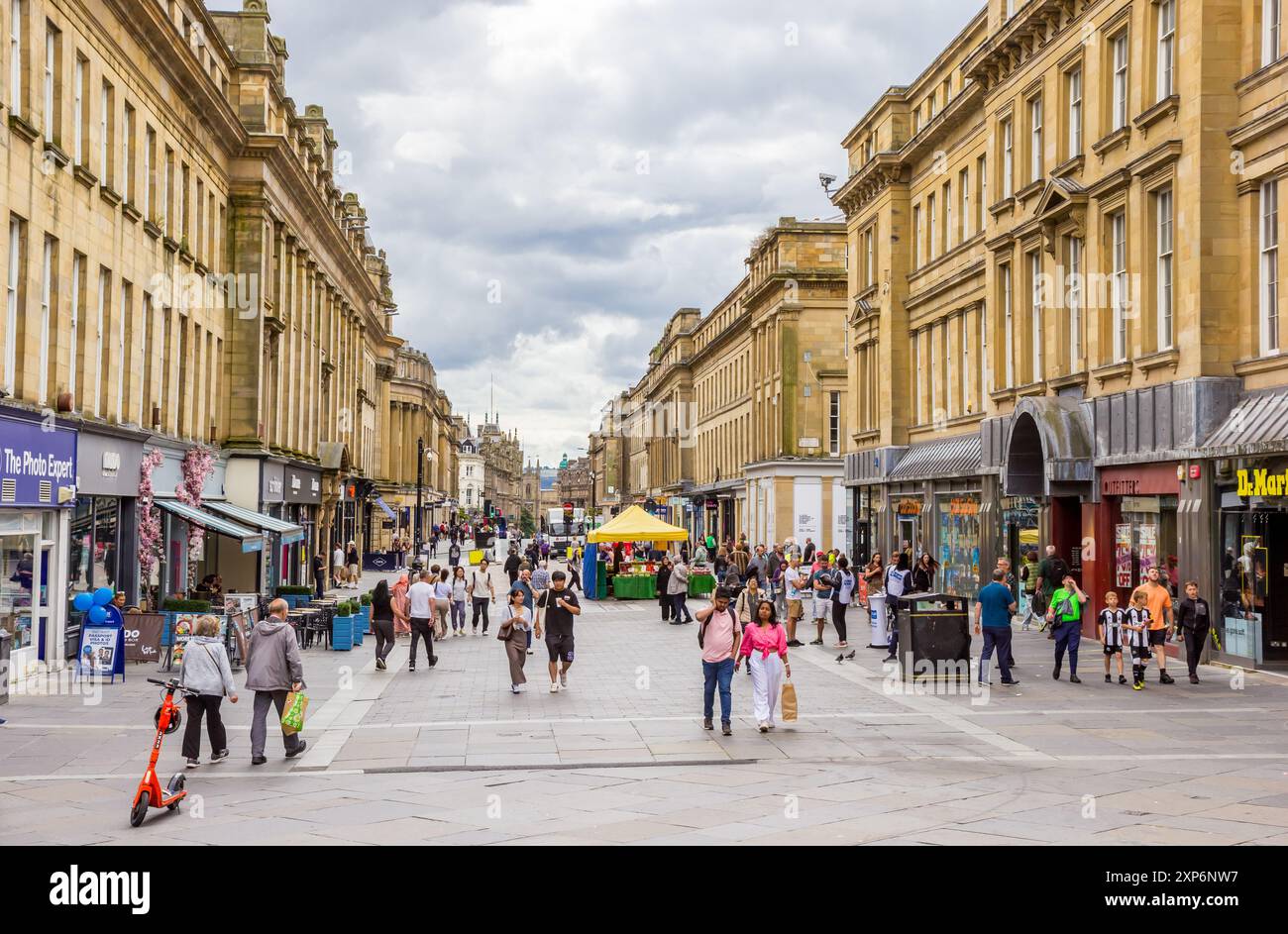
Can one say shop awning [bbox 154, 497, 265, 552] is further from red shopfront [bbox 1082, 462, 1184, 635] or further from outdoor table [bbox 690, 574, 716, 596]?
red shopfront [bbox 1082, 462, 1184, 635]

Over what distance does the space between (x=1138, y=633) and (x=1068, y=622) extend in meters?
1.29

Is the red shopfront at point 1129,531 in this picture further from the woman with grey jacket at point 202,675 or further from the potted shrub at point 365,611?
the woman with grey jacket at point 202,675

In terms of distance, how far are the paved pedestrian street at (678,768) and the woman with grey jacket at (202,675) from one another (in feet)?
1.41

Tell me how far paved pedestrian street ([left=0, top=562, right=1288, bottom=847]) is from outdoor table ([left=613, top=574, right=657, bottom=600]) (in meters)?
21.0

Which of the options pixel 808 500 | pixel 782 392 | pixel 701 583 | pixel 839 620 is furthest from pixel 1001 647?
pixel 782 392

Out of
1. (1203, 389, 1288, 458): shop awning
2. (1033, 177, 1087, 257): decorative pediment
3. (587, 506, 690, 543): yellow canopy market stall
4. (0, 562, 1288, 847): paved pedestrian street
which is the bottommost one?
(0, 562, 1288, 847): paved pedestrian street

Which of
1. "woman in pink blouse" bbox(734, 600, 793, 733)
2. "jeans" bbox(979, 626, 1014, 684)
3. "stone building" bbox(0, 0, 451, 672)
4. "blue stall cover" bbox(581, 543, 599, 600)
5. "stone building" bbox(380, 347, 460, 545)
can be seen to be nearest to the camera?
"woman in pink blouse" bbox(734, 600, 793, 733)

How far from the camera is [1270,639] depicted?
1956cm

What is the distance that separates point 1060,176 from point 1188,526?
30.5ft

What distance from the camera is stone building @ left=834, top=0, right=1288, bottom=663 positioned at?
20734 mm

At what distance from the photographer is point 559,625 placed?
18109 mm

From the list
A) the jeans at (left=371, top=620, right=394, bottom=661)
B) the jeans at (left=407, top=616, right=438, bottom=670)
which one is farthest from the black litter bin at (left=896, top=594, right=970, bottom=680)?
the jeans at (left=371, top=620, right=394, bottom=661)

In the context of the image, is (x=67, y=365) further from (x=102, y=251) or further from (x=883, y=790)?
(x=883, y=790)

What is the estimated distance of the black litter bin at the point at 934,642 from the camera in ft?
61.7
